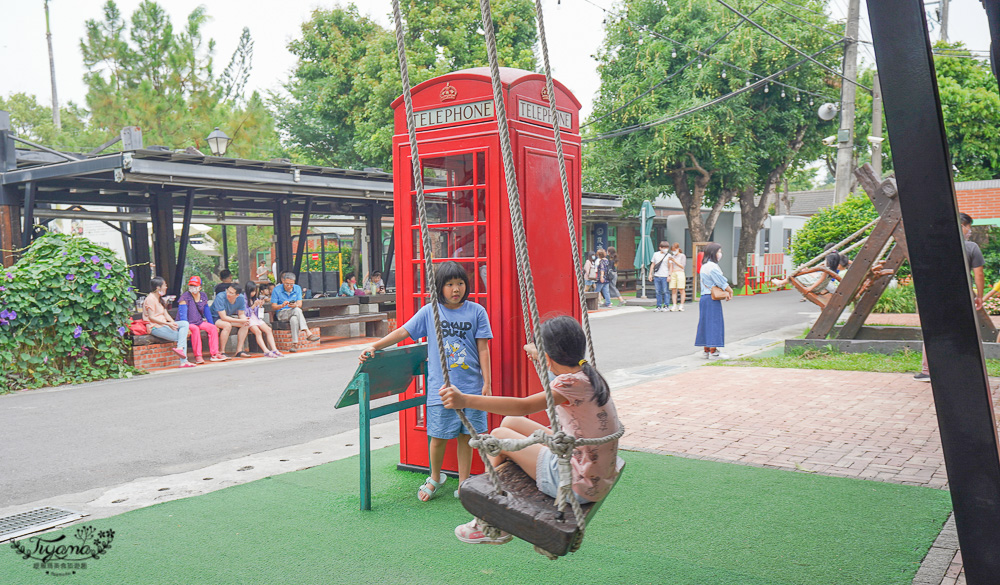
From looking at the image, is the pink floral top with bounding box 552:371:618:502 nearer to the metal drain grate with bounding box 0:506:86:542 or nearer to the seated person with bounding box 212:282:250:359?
the metal drain grate with bounding box 0:506:86:542

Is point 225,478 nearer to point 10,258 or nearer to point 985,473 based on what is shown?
point 985,473

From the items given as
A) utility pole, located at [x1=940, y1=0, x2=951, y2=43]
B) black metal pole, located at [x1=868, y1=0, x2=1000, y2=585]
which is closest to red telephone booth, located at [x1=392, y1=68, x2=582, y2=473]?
black metal pole, located at [x1=868, y1=0, x2=1000, y2=585]

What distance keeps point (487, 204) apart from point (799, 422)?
3830mm

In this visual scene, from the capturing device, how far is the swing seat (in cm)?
288

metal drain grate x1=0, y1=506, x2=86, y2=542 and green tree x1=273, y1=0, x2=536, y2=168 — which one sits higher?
green tree x1=273, y1=0, x2=536, y2=168

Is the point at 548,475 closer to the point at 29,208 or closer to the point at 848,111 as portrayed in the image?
the point at 29,208

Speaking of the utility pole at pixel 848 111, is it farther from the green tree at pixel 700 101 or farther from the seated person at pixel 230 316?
the seated person at pixel 230 316

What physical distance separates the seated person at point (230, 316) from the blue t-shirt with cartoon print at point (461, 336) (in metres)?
8.60

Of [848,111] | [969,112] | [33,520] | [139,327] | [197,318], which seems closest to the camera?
[33,520]

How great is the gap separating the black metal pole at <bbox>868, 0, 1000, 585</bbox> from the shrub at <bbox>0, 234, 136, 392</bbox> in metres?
9.92

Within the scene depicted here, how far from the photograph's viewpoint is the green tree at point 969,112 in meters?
21.4

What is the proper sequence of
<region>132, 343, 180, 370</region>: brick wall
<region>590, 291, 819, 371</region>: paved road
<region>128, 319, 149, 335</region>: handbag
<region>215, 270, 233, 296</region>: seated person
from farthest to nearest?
<region>215, 270, 233, 296</region>: seated person < <region>590, 291, 819, 371</region>: paved road < <region>128, 319, 149, 335</region>: handbag < <region>132, 343, 180, 370</region>: brick wall

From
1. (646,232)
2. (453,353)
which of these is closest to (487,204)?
(453,353)

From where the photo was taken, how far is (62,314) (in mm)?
9781
